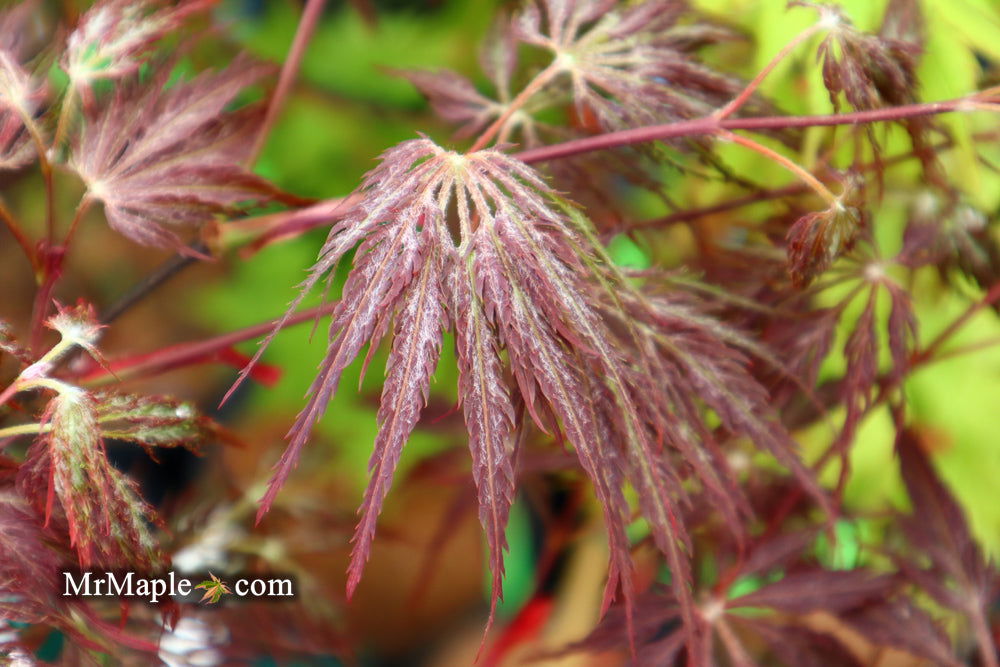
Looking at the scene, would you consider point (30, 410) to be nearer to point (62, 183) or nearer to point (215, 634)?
point (215, 634)

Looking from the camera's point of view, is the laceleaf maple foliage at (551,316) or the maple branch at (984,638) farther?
the maple branch at (984,638)

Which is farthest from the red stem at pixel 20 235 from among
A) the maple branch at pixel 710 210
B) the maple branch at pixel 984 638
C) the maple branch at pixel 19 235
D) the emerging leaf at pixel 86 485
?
the maple branch at pixel 984 638

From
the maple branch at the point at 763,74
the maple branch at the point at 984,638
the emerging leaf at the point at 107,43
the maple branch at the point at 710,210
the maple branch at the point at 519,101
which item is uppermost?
the emerging leaf at the point at 107,43

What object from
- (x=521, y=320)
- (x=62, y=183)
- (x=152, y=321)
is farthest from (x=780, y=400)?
(x=152, y=321)

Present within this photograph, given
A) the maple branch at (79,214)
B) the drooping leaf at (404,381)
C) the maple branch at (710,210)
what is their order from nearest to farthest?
Answer: the drooping leaf at (404,381) < the maple branch at (79,214) < the maple branch at (710,210)

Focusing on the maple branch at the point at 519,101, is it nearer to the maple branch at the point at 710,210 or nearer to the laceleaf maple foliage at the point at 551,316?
the laceleaf maple foliage at the point at 551,316

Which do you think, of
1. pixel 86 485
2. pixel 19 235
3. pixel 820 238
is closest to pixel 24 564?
pixel 86 485

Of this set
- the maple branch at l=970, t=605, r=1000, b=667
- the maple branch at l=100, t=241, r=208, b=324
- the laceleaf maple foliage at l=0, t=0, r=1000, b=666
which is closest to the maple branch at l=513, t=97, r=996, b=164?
the laceleaf maple foliage at l=0, t=0, r=1000, b=666
